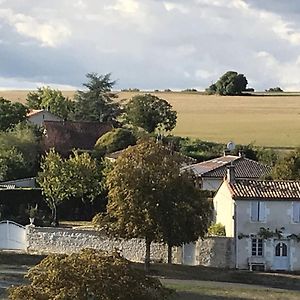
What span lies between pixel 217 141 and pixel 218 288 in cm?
5417

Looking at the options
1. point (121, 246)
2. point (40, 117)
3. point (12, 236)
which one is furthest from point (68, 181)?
point (40, 117)

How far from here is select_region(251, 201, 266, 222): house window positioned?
174ft

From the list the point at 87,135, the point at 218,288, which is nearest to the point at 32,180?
the point at 87,135

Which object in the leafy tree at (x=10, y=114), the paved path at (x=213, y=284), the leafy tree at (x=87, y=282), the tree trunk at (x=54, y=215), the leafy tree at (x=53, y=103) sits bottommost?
the paved path at (x=213, y=284)

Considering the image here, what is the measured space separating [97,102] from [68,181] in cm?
4133

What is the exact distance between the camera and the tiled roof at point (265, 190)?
52.8m

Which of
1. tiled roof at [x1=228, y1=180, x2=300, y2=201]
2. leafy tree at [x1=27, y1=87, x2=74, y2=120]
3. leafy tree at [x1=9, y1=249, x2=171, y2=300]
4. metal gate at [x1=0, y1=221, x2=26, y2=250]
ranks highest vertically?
leafy tree at [x1=27, y1=87, x2=74, y2=120]

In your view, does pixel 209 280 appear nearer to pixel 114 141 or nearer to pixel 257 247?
pixel 257 247

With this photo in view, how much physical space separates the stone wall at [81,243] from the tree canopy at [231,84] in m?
89.0

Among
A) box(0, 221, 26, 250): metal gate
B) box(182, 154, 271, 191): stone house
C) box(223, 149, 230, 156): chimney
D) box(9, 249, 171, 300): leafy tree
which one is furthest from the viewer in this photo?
box(223, 149, 230, 156): chimney

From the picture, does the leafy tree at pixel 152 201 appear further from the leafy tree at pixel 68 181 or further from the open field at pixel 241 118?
the open field at pixel 241 118

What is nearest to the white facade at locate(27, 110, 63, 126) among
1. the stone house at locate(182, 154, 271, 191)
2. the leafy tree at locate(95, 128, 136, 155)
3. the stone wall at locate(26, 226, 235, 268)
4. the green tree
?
the leafy tree at locate(95, 128, 136, 155)

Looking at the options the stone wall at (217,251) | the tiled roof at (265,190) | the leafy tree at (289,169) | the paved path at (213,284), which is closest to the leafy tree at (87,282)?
the paved path at (213,284)

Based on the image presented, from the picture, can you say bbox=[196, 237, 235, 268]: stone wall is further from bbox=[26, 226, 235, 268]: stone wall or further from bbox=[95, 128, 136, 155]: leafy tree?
bbox=[95, 128, 136, 155]: leafy tree
